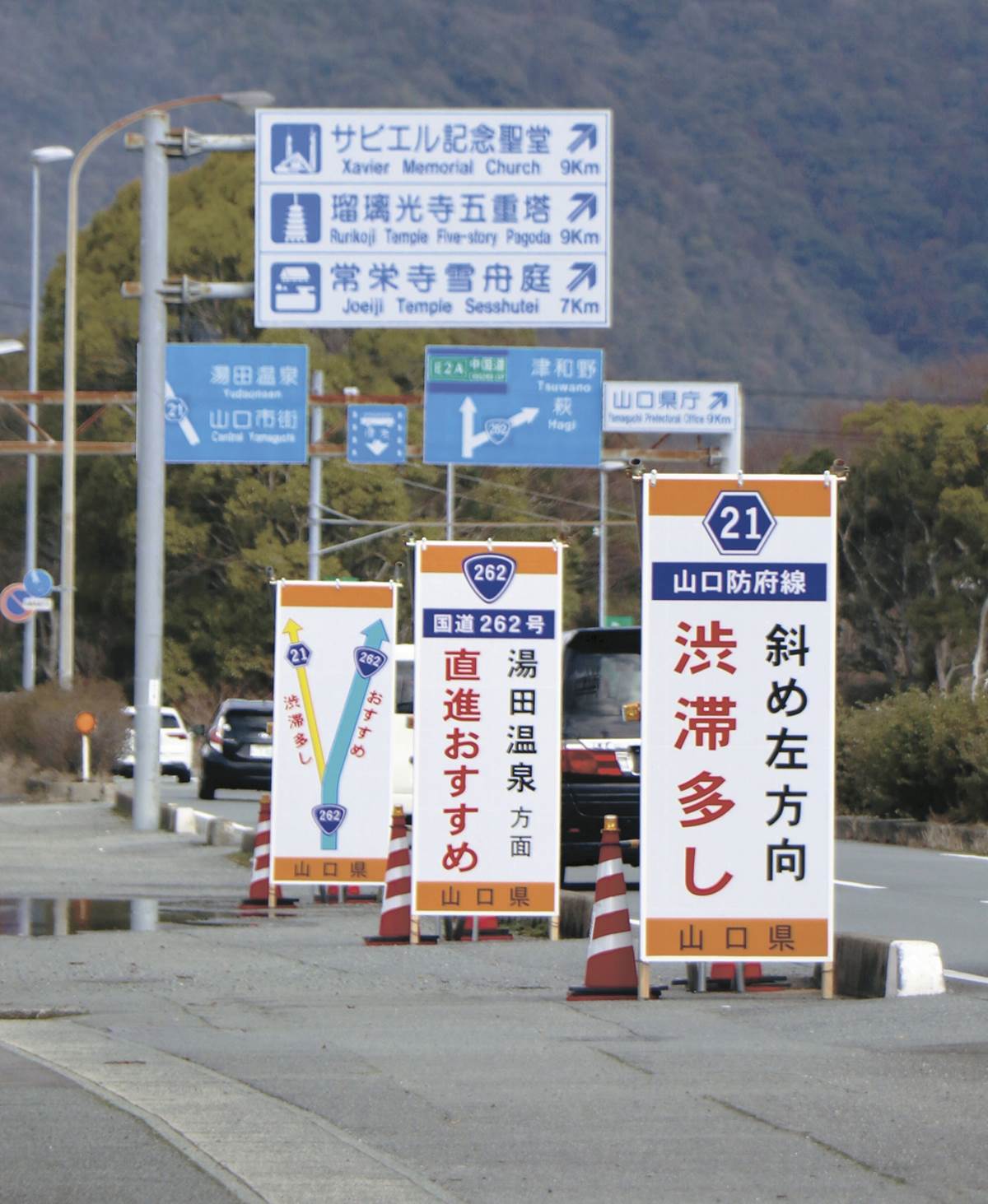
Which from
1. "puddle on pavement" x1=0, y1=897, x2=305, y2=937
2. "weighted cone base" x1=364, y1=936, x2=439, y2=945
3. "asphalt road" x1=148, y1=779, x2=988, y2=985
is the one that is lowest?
"puddle on pavement" x1=0, y1=897, x2=305, y2=937

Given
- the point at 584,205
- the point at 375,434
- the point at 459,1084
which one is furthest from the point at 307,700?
the point at 375,434

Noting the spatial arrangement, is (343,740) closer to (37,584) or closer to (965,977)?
(965,977)

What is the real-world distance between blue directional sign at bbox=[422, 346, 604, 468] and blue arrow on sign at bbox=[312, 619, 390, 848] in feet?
54.3

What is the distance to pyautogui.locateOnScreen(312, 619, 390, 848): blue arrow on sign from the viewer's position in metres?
15.0

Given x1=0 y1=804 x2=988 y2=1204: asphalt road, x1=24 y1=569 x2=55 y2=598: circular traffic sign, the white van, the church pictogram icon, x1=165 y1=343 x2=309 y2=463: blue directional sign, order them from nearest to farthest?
x1=0 y1=804 x2=988 y2=1204: asphalt road → the white van → the church pictogram icon → x1=165 y1=343 x2=309 y2=463: blue directional sign → x1=24 y1=569 x2=55 y2=598: circular traffic sign

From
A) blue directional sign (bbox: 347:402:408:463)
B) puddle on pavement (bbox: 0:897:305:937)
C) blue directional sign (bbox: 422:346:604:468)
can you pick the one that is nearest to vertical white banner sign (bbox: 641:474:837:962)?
puddle on pavement (bbox: 0:897:305:937)

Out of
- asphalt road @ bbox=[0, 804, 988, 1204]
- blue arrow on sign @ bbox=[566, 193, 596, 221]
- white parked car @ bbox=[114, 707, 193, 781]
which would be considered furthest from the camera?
white parked car @ bbox=[114, 707, 193, 781]

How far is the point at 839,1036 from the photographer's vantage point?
28.7 ft

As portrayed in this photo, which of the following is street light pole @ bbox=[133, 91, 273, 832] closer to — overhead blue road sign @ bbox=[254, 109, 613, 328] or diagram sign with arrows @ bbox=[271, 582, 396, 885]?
overhead blue road sign @ bbox=[254, 109, 613, 328]

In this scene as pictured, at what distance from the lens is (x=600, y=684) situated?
56.2 ft

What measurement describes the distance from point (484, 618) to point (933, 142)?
549 ft

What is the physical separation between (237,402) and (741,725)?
2261cm

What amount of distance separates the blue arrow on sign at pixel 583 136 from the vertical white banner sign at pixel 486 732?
14.4 metres

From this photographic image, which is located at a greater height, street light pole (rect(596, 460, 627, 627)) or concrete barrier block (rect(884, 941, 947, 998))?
street light pole (rect(596, 460, 627, 627))
